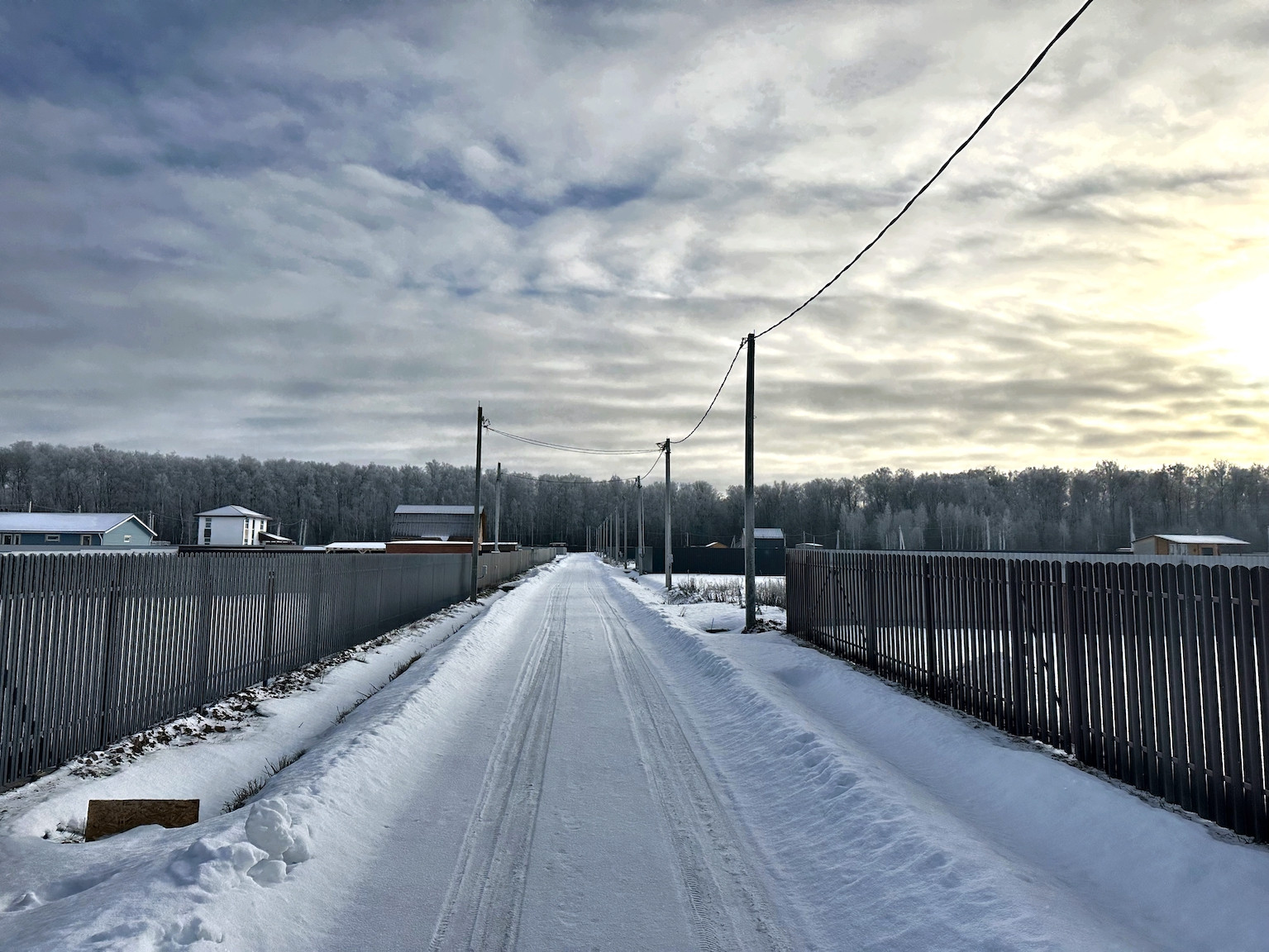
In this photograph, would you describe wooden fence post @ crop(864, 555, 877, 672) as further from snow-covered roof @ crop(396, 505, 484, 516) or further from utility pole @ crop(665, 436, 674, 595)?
snow-covered roof @ crop(396, 505, 484, 516)

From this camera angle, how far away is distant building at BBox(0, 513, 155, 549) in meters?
61.2

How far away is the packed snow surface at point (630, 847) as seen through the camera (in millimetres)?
3996

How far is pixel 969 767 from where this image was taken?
6914mm

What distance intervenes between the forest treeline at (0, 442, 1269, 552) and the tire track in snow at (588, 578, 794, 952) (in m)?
101

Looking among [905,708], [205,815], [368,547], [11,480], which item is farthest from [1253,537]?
[11,480]

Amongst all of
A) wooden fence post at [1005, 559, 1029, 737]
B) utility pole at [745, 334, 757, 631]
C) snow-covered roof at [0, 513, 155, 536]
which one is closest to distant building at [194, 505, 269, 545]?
snow-covered roof at [0, 513, 155, 536]

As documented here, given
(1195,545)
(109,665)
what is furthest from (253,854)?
(1195,545)

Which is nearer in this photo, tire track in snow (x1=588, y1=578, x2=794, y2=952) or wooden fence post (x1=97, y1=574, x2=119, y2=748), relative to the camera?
tire track in snow (x1=588, y1=578, x2=794, y2=952)

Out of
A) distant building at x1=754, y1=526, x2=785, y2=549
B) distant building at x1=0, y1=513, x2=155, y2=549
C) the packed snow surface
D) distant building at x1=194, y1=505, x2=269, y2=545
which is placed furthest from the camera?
distant building at x1=194, y1=505, x2=269, y2=545

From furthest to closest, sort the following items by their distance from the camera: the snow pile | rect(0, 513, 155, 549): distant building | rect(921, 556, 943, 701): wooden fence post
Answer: rect(0, 513, 155, 549): distant building
rect(921, 556, 943, 701): wooden fence post
the snow pile

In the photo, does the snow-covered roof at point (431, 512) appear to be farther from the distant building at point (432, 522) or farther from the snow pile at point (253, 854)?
the snow pile at point (253, 854)

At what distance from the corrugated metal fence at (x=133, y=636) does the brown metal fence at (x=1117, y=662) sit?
30.2 ft

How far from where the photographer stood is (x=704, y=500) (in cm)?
17088

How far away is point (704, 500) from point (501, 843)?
546ft
